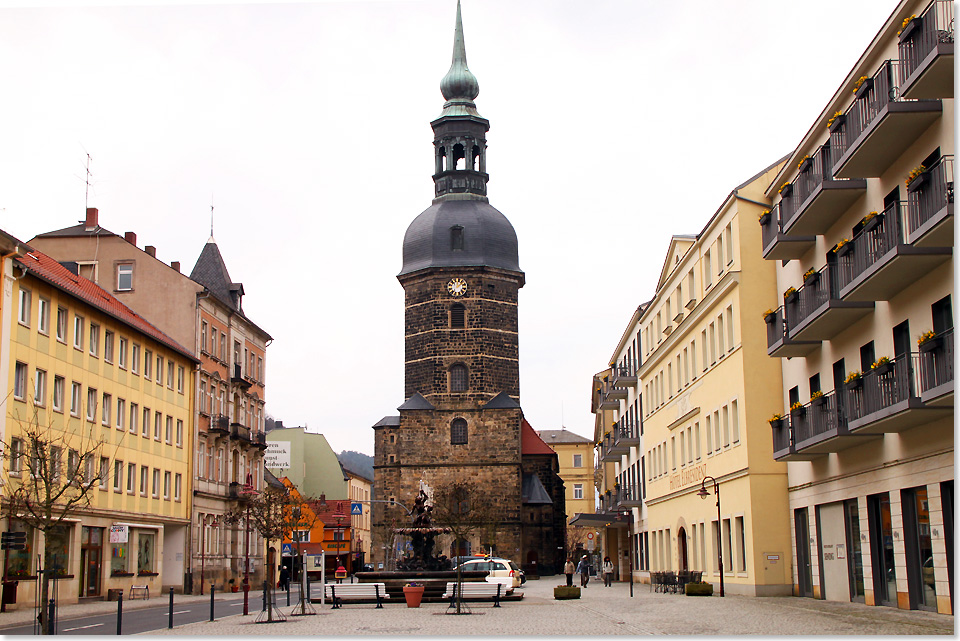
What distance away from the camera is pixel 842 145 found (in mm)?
24219

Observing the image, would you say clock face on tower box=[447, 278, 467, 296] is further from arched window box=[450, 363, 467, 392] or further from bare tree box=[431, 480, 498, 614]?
bare tree box=[431, 480, 498, 614]

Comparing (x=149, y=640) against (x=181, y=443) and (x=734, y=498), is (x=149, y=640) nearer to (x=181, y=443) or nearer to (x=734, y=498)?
(x=734, y=498)

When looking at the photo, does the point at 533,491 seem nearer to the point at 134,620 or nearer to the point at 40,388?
the point at 40,388

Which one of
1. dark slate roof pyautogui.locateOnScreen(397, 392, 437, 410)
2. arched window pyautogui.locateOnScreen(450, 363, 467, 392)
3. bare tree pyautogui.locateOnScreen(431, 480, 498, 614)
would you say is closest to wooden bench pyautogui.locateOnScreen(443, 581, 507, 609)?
bare tree pyautogui.locateOnScreen(431, 480, 498, 614)

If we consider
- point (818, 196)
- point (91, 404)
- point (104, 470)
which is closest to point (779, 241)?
point (818, 196)

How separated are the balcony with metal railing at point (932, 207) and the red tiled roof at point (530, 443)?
73578mm

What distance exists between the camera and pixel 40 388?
36.4 metres

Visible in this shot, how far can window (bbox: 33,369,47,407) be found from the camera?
36000 mm

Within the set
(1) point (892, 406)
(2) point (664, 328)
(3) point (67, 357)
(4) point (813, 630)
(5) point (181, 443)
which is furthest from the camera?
(5) point (181, 443)

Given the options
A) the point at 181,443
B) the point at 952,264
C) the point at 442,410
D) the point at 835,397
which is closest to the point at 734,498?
the point at 835,397

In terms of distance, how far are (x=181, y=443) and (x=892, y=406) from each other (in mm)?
36916

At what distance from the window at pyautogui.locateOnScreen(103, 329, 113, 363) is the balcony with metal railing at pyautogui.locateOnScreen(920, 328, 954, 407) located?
3045 centimetres

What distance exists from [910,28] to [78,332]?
29.3 metres

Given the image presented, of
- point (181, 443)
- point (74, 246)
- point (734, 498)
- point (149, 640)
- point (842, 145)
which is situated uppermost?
point (74, 246)
